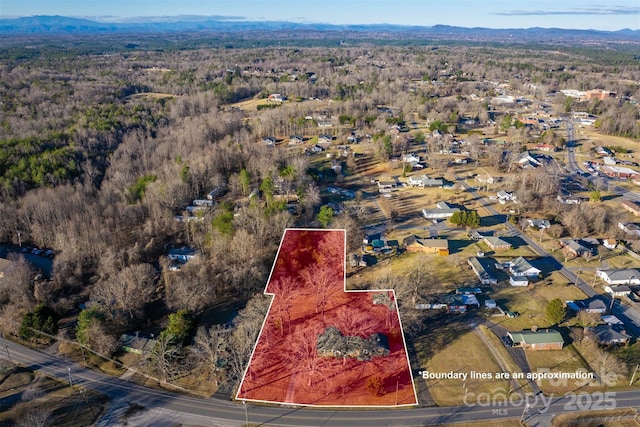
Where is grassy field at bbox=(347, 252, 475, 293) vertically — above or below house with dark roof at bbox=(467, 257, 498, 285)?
below

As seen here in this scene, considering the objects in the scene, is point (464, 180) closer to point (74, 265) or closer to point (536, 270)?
point (536, 270)

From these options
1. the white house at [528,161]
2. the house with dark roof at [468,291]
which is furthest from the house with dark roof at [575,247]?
the white house at [528,161]

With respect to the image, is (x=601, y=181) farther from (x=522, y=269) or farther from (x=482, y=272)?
(x=482, y=272)

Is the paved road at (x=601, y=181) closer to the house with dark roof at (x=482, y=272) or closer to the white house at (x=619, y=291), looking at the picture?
the white house at (x=619, y=291)

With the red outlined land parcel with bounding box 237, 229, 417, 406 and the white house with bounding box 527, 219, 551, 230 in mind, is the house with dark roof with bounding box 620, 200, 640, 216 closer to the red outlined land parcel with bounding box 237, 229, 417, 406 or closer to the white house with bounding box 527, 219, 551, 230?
the white house with bounding box 527, 219, 551, 230

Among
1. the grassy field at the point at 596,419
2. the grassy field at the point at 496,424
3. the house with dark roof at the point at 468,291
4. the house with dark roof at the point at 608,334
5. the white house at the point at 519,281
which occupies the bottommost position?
the grassy field at the point at 496,424

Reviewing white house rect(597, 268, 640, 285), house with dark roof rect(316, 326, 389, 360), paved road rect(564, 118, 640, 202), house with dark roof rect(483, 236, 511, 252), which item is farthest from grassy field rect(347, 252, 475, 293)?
paved road rect(564, 118, 640, 202)

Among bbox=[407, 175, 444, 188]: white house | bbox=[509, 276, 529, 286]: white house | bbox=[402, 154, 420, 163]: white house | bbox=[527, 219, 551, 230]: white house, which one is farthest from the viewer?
bbox=[402, 154, 420, 163]: white house

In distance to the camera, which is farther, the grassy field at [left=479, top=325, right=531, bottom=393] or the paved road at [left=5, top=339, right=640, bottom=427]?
the grassy field at [left=479, top=325, right=531, bottom=393]
